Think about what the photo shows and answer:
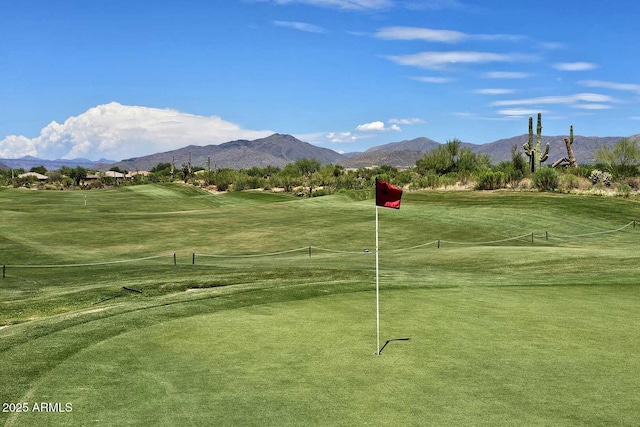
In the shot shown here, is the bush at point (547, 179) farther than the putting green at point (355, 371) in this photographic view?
Yes

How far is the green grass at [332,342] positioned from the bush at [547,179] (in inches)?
1413

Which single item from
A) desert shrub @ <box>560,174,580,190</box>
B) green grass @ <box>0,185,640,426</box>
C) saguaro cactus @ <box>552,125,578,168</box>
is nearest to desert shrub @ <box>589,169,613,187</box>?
desert shrub @ <box>560,174,580,190</box>

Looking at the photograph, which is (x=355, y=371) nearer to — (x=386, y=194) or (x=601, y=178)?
(x=386, y=194)

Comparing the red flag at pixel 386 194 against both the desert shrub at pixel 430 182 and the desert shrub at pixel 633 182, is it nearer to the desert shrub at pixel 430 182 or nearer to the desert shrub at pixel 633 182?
the desert shrub at pixel 633 182

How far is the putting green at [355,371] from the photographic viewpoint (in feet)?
24.4

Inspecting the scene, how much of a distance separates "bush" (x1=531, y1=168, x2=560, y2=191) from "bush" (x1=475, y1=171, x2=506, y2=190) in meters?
4.21

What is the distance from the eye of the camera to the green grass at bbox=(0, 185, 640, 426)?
7680 mm

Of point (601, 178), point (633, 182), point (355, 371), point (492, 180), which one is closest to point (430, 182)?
point (492, 180)

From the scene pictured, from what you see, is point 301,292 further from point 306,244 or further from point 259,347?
point 306,244

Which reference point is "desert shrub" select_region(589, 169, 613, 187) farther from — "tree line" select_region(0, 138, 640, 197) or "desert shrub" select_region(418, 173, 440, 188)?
"desert shrub" select_region(418, 173, 440, 188)

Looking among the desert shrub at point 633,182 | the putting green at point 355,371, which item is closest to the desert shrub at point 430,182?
the desert shrub at point 633,182

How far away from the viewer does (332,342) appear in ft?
35.7

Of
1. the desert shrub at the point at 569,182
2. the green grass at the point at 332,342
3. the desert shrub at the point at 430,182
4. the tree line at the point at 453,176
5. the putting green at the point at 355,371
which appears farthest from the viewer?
the desert shrub at the point at 430,182

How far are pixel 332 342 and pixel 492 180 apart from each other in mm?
58984
